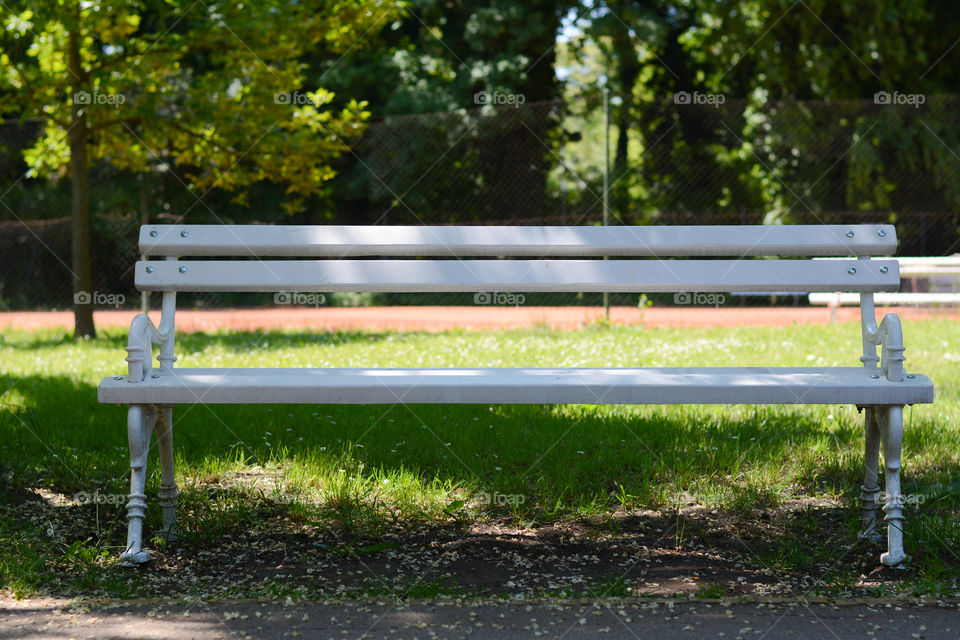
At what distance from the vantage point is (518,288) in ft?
10.9

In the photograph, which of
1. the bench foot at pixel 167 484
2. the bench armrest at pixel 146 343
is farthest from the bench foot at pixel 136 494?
the bench foot at pixel 167 484

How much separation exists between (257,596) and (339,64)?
1536 centimetres

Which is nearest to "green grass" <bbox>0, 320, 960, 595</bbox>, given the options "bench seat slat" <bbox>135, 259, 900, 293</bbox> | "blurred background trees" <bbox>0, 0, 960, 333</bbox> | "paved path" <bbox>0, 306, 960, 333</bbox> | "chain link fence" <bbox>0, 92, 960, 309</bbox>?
"bench seat slat" <bbox>135, 259, 900, 293</bbox>

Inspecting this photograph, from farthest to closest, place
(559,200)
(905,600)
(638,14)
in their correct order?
(638,14) → (559,200) → (905,600)

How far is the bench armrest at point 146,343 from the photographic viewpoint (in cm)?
305

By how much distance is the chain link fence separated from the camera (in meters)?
13.7

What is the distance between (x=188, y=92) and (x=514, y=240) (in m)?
7.39

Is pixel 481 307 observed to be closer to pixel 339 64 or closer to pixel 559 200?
pixel 559 200

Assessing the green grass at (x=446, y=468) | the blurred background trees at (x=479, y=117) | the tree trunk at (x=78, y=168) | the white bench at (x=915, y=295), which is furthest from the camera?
the white bench at (x=915, y=295)

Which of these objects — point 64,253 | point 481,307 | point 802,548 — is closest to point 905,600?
point 802,548

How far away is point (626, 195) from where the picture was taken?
14.6 m

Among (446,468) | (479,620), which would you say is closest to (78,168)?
(446,468)

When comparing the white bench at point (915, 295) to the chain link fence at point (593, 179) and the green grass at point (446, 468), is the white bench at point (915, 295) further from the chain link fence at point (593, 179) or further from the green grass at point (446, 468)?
the green grass at point (446, 468)

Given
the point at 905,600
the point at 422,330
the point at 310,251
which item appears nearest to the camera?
the point at 905,600
